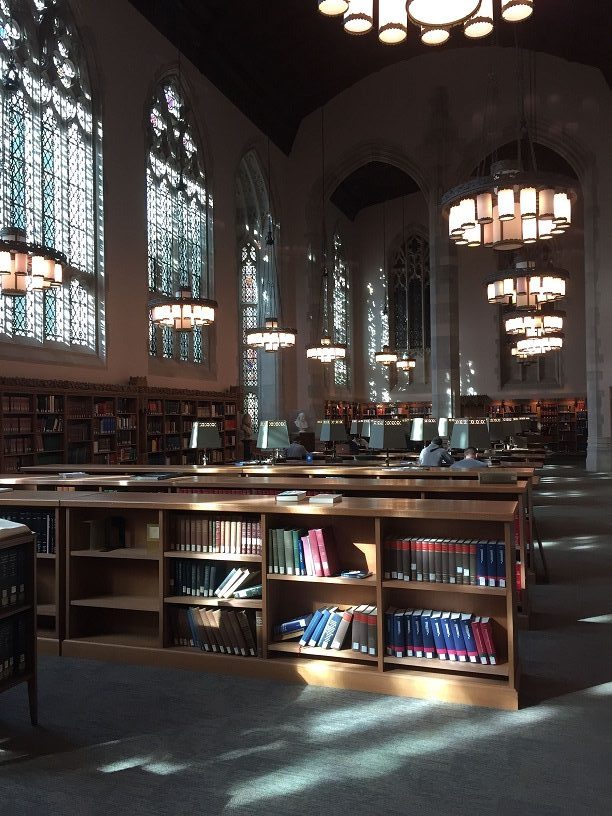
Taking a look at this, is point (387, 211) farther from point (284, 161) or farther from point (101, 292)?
point (101, 292)

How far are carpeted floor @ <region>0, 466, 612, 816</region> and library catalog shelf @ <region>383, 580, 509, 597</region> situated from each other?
55cm

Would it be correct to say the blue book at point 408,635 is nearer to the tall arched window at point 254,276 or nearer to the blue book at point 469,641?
the blue book at point 469,641

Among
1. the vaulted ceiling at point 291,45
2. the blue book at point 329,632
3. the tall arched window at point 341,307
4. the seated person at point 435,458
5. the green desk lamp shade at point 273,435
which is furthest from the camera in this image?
the tall arched window at point 341,307

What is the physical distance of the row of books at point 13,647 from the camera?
3094 millimetres

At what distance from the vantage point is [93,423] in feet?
32.5

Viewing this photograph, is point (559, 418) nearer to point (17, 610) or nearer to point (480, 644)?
point (480, 644)

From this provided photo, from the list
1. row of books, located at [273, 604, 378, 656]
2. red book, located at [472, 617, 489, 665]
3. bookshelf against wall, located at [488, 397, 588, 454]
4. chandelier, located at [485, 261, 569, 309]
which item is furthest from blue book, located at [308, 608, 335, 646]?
bookshelf against wall, located at [488, 397, 588, 454]

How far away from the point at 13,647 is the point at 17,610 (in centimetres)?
17

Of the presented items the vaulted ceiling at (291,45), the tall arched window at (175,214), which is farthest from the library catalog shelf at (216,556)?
the vaulted ceiling at (291,45)

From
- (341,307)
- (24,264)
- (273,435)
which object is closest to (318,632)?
(273,435)

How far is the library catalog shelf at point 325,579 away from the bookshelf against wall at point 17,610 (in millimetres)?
1266

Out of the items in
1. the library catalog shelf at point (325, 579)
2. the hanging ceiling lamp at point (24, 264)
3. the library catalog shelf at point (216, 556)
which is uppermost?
the hanging ceiling lamp at point (24, 264)

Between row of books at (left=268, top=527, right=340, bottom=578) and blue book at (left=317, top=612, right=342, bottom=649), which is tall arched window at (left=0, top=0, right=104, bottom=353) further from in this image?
blue book at (left=317, top=612, right=342, bottom=649)

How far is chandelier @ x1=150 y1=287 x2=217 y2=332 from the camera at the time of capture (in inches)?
377
